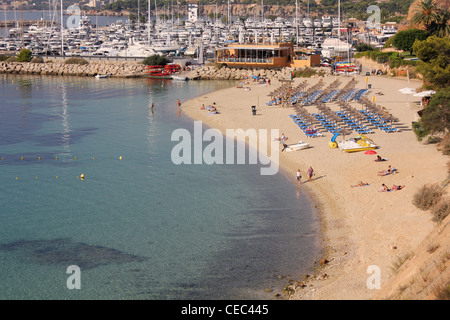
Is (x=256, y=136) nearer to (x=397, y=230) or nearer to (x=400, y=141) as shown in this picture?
(x=400, y=141)

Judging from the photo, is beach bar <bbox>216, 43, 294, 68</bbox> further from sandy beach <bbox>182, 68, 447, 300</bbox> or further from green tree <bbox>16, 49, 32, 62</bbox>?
sandy beach <bbox>182, 68, 447, 300</bbox>

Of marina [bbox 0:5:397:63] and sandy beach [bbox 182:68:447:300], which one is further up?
marina [bbox 0:5:397:63]

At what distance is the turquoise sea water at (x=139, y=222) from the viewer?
18.9 m

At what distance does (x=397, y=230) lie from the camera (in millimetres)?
21141

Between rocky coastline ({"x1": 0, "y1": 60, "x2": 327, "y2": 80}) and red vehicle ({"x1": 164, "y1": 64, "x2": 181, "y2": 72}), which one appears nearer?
rocky coastline ({"x1": 0, "y1": 60, "x2": 327, "y2": 80})

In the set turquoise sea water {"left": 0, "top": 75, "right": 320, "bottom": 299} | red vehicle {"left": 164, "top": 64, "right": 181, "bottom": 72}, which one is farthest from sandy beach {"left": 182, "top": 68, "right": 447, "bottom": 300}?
red vehicle {"left": 164, "top": 64, "right": 181, "bottom": 72}

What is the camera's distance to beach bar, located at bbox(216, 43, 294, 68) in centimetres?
7712

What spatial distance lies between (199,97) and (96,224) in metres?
37.1

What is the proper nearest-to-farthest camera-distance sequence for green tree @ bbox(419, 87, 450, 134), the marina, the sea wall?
green tree @ bbox(419, 87, 450, 134) → the sea wall → the marina

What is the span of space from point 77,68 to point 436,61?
58.6 meters

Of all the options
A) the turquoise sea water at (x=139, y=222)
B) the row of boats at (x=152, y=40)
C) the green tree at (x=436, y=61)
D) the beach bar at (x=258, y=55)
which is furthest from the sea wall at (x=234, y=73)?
the turquoise sea water at (x=139, y=222)

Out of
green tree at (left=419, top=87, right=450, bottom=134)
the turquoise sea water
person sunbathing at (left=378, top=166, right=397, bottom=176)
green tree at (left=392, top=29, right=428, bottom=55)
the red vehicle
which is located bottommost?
the turquoise sea water

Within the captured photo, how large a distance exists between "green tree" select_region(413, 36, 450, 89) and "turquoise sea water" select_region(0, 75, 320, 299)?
51.5ft
